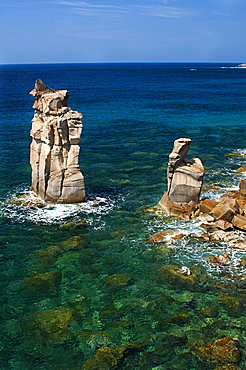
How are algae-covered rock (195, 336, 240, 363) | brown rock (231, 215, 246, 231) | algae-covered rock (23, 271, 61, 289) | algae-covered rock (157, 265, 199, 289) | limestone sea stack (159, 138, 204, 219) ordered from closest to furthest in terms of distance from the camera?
algae-covered rock (195, 336, 240, 363) → algae-covered rock (23, 271, 61, 289) → algae-covered rock (157, 265, 199, 289) → brown rock (231, 215, 246, 231) → limestone sea stack (159, 138, 204, 219)

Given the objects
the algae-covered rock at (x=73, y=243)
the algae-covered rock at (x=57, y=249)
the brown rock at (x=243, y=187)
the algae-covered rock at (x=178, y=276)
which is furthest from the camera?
the brown rock at (x=243, y=187)

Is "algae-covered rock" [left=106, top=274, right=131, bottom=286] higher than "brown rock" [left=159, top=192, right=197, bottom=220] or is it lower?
lower

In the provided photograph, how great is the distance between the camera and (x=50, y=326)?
20078mm

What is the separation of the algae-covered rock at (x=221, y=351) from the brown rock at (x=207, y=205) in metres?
14.1

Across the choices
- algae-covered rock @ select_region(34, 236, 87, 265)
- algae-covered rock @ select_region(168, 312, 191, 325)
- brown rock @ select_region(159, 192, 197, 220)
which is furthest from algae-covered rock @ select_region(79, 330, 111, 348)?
brown rock @ select_region(159, 192, 197, 220)

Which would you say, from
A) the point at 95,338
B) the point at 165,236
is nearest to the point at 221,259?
the point at 165,236

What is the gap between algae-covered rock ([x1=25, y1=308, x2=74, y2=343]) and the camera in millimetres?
19422

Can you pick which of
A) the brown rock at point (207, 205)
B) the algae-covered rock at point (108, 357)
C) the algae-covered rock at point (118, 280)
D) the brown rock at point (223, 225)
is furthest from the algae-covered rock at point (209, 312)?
the brown rock at point (207, 205)

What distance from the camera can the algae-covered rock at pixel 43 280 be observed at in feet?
76.5

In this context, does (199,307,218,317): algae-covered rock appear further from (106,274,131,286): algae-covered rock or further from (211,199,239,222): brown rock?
(211,199,239,222): brown rock

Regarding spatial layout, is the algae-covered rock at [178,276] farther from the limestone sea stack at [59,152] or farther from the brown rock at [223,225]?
the limestone sea stack at [59,152]

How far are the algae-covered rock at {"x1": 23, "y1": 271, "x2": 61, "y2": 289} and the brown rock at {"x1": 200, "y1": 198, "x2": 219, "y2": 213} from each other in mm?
13143

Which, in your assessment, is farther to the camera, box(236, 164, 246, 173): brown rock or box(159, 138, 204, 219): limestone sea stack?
box(236, 164, 246, 173): brown rock

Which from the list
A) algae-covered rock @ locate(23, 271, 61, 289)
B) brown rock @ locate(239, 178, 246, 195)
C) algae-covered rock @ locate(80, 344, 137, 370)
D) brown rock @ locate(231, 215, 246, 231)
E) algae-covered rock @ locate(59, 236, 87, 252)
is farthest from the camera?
brown rock @ locate(239, 178, 246, 195)
